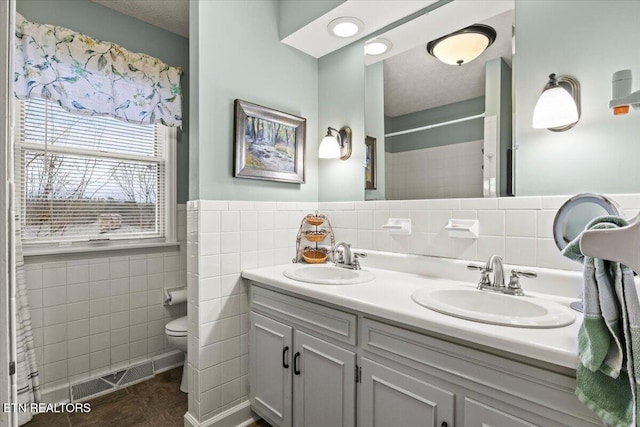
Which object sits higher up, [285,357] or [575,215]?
[575,215]

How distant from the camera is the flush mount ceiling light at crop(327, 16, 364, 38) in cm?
180

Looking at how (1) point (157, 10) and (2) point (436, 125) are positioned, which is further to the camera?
(1) point (157, 10)

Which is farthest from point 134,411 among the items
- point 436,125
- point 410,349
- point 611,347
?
point 436,125

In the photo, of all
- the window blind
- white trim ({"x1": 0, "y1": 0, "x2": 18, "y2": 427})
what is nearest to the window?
the window blind

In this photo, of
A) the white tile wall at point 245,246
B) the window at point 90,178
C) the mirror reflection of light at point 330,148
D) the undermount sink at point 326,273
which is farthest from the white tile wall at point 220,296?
the window at point 90,178

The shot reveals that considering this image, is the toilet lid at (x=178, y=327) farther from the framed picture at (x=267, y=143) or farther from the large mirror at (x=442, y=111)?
the large mirror at (x=442, y=111)

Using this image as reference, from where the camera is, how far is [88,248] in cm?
211

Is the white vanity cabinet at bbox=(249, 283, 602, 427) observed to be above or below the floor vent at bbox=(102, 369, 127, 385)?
above

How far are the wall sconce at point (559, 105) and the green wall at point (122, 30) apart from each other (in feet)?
7.87

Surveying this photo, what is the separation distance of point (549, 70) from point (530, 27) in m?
0.23

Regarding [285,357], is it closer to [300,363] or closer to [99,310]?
[300,363]

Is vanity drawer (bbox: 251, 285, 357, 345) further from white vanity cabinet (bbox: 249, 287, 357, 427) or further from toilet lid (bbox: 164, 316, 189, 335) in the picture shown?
toilet lid (bbox: 164, 316, 189, 335)

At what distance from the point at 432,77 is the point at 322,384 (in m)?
1.66

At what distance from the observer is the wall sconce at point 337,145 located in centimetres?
207
